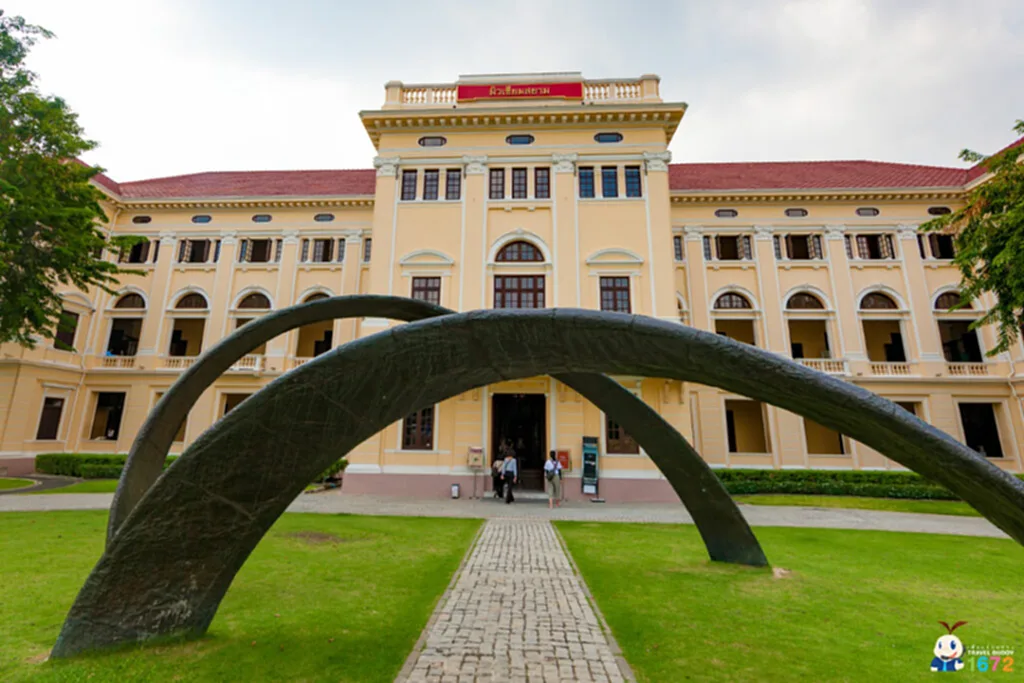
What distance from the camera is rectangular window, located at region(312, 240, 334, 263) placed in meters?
28.2

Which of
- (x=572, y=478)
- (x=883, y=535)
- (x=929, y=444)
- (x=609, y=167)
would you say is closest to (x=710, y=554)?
(x=929, y=444)

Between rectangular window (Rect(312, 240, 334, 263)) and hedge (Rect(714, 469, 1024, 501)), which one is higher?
rectangular window (Rect(312, 240, 334, 263))

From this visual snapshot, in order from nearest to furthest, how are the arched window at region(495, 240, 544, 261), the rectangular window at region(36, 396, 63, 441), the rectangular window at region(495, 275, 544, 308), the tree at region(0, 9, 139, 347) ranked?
the tree at region(0, 9, 139, 347) → the rectangular window at region(495, 275, 544, 308) → the arched window at region(495, 240, 544, 261) → the rectangular window at region(36, 396, 63, 441)

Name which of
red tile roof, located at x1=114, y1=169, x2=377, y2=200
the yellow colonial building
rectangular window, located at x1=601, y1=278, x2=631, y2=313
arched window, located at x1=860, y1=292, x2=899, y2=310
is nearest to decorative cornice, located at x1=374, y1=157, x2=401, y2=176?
the yellow colonial building

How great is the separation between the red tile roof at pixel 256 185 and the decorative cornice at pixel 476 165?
8732 millimetres

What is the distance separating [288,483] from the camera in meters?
4.51

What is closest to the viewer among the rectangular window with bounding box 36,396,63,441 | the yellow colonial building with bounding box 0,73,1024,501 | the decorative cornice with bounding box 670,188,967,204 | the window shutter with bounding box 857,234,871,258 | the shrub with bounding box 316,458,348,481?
the yellow colonial building with bounding box 0,73,1024,501

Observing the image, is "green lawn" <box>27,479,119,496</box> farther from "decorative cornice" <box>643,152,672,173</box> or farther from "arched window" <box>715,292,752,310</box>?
"arched window" <box>715,292,752,310</box>

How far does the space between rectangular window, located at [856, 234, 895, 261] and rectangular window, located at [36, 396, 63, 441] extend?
42.9 meters

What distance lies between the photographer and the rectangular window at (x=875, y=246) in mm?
26766

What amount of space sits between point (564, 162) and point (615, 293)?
6316 mm

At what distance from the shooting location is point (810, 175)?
1198 inches

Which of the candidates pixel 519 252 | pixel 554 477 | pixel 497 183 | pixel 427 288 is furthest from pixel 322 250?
pixel 554 477

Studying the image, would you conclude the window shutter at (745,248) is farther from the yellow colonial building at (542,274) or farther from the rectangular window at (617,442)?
the rectangular window at (617,442)
